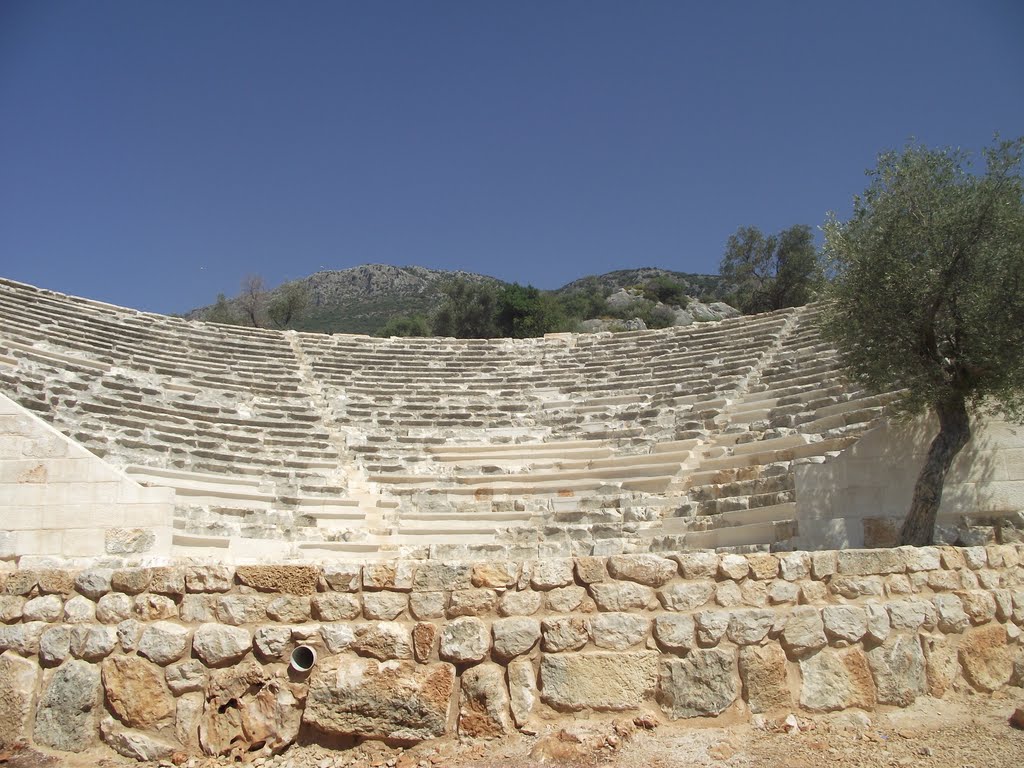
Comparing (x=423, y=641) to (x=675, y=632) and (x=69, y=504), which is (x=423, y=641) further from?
(x=69, y=504)

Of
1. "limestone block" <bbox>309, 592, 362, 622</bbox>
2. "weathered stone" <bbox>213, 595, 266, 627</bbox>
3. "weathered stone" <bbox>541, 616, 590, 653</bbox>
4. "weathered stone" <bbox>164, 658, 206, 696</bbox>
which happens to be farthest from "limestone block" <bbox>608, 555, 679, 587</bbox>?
"weathered stone" <bbox>164, 658, 206, 696</bbox>

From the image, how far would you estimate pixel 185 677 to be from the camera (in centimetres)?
345

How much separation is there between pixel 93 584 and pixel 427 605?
1.40 metres

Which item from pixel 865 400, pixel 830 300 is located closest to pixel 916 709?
pixel 830 300

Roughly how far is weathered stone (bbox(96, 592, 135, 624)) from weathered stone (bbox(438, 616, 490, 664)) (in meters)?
1.31

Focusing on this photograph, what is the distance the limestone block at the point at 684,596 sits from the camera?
11.9 ft

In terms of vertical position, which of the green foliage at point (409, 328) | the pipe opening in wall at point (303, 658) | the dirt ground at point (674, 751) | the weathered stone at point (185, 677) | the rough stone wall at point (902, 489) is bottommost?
the dirt ground at point (674, 751)

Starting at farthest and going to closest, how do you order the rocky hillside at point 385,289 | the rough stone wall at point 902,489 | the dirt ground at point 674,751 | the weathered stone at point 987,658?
1. the rocky hillside at point 385,289
2. the rough stone wall at point 902,489
3. the weathered stone at point 987,658
4. the dirt ground at point 674,751

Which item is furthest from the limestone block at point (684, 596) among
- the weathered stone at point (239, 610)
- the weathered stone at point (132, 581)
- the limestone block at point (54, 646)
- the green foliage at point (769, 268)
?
the green foliage at point (769, 268)

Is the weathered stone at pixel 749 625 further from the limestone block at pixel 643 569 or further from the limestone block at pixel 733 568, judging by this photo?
→ the limestone block at pixel 643 569

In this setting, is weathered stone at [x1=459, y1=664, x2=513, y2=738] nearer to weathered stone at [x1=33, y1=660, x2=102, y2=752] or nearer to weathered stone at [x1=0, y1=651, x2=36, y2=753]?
weathered stone at [x1=33, y1=660, x2=102, y2=752]

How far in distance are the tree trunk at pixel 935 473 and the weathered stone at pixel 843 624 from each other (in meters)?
3.74

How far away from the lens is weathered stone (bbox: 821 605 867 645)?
3705mm

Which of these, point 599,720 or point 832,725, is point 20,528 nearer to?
point 599,720
